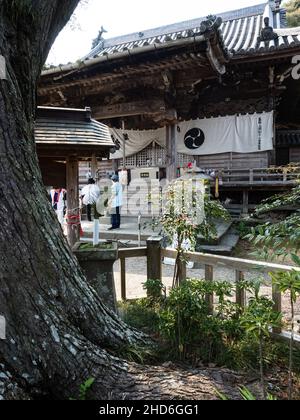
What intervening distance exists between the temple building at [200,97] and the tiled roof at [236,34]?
6 cm

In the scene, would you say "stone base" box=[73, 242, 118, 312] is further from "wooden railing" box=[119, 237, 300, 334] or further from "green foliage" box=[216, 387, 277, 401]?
"green foliage" box=[216, 387, 277, 401]

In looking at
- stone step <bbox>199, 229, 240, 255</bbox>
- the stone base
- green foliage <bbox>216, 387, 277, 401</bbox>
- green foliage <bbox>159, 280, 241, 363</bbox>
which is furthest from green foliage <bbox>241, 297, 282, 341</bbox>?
stone step <bbox>199, 229, 240, 255</bbox>

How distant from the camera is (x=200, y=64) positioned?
711cm

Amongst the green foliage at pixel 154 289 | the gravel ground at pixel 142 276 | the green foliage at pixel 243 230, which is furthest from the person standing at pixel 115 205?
the green foliage at pixel 154 289

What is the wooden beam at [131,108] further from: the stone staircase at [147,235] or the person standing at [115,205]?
the stone staircase at [147,235]

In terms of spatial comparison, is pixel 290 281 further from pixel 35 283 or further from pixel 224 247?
pixel 224 247

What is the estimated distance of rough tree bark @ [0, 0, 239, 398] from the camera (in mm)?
1823

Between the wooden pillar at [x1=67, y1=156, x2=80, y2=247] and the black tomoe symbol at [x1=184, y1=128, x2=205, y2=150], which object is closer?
the wooden pillar at [x1=67, y1=156, x2=80, y2=247]

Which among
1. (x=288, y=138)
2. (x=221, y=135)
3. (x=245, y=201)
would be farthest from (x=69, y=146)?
(x=288, y=138)

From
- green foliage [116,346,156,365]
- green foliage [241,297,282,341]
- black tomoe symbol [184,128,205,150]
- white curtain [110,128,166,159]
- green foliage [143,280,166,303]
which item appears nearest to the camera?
green foliage [241,297,282,341]

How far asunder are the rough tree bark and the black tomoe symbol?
875cm
